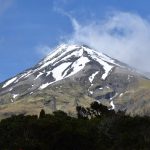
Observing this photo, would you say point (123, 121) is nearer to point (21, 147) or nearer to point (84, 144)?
point (84, 144)

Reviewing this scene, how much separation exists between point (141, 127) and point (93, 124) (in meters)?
9.34

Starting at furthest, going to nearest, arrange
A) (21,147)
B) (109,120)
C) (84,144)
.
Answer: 1. (109,120)
2. (84,144)
3. (21,147)

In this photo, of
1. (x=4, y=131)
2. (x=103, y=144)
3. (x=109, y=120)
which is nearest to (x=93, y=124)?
(x=109, y=120)

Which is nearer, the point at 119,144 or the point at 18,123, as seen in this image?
the point at 119,144

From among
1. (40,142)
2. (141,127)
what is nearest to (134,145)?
(141,127)

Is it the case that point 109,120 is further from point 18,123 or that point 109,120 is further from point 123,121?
point 18,123

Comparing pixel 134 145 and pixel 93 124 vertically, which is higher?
pixel 93 124

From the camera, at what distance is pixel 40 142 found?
3275 inches

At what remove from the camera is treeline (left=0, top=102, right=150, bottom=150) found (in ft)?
271

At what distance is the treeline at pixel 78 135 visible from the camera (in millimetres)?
82750

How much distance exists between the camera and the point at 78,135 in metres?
86.8

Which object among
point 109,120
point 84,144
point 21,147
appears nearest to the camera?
point 21,147

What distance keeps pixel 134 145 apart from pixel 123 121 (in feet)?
32.9

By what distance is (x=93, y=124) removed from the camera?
9544 cm
